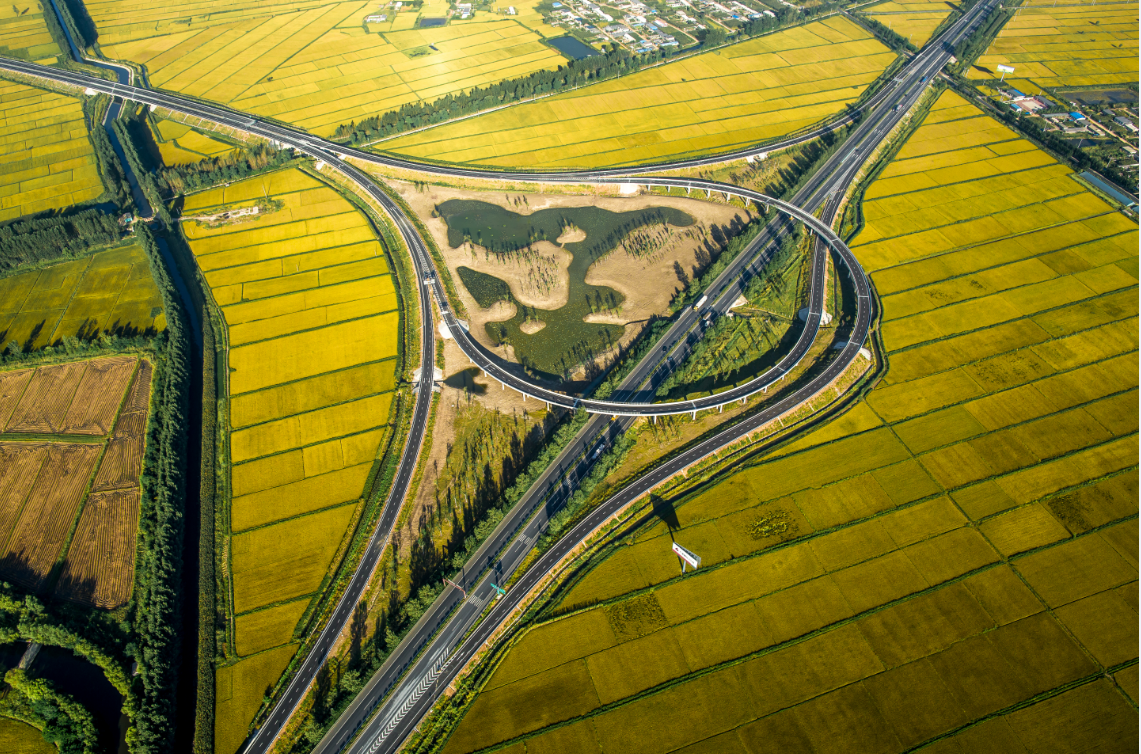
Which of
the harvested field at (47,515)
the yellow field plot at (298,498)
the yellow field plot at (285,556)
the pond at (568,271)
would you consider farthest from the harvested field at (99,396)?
the pond at (568,271)

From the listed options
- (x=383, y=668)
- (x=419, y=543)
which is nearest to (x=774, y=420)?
(x=419, y=543)

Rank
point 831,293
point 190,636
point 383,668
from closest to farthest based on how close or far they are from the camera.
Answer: point 383,668 → point 190,636 → point 831,293

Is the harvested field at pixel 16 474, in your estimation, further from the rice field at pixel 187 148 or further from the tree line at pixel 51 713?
the rice field at pixel 187 148

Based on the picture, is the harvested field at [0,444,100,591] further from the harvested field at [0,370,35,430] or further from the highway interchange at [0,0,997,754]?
the highway interchange at [0,0,997,754]

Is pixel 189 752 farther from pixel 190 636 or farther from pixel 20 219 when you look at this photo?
pixel 20 219

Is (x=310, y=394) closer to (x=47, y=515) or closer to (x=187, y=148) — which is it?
(x=47, y=515)

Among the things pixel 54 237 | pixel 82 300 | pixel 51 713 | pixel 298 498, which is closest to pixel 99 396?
pixel 82 300
